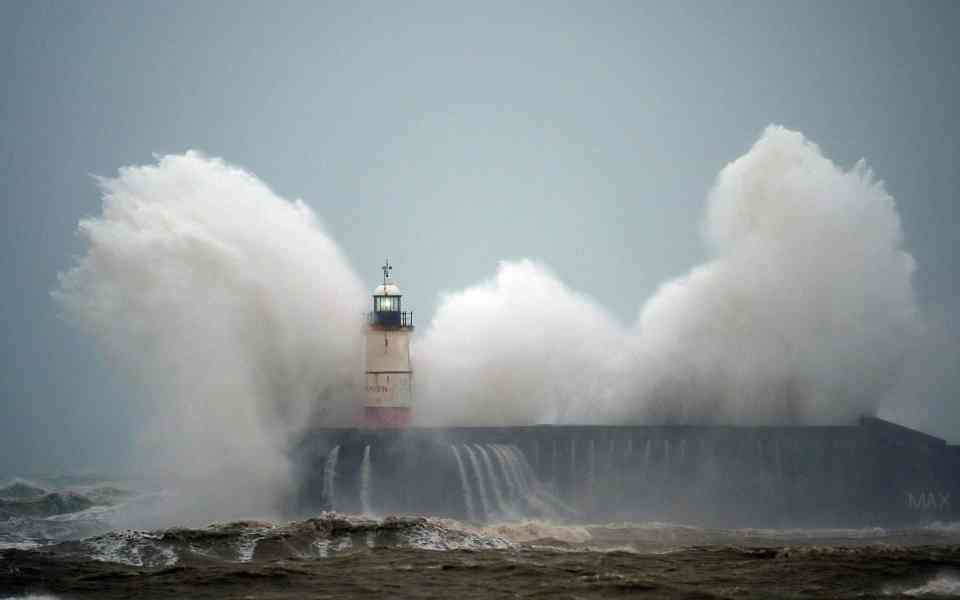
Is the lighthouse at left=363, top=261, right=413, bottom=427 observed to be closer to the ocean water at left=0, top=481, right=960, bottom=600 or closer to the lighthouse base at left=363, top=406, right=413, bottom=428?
the lighthouse base at left=363, top=406, right=413, bottom=428

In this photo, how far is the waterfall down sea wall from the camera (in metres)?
34.5

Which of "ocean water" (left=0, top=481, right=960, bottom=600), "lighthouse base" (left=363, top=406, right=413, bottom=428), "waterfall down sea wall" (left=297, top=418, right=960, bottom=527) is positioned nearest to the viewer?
"ocean water" (left=0, top=481, right=960, bottom=600)

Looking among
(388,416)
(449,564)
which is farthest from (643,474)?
(449,564)

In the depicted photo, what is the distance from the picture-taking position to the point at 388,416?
3903 centimetres

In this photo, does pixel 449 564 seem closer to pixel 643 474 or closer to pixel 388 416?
pixel 643 474

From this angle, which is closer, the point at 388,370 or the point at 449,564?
the point at 449,564

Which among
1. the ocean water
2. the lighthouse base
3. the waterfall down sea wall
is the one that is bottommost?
the ocean water

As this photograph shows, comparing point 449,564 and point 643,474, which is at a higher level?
point 643,474

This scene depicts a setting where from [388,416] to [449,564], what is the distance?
17.3 m

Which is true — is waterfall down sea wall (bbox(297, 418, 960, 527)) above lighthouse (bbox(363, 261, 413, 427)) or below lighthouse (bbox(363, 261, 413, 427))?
below

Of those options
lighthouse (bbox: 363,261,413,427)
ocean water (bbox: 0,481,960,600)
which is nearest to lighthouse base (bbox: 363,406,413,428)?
lighthouse (bbox: 363,261,413,427)

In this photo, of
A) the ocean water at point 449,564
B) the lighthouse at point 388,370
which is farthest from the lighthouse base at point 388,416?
the ocean water at point 449,564

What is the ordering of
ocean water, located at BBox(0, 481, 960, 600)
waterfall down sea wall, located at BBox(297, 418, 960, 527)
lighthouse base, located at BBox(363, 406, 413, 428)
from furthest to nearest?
lighthouse base, located at BBox(363, 406, 413, 428) < waterfall down sea wall, located at BBox(297, 418, 960, 527) < ocean water, located at BBox(0, 481, 960, 600)

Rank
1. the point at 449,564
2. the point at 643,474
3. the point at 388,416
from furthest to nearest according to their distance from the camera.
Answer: the point at 388,416 < the point at 643,474 < the point at 449,564
